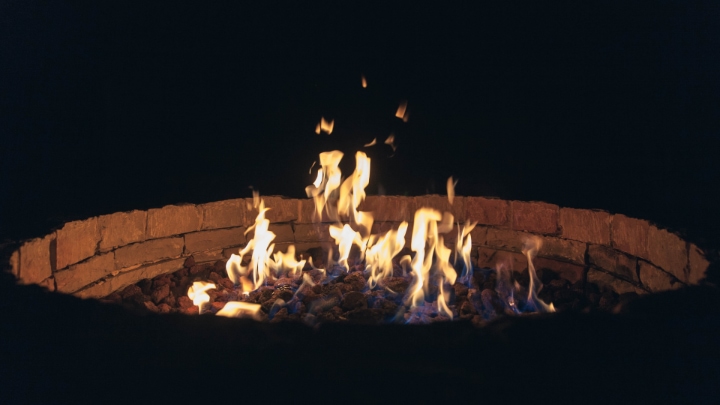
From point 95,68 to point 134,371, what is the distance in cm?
475

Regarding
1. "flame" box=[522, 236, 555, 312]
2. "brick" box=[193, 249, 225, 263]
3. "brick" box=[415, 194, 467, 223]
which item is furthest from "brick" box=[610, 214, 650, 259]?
"brick" box=[193, 249, 225, 263]

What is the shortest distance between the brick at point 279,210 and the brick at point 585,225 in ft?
6.83

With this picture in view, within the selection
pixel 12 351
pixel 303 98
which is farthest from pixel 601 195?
pixel 12 351

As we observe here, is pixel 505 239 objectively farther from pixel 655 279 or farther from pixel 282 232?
pixel 282 232

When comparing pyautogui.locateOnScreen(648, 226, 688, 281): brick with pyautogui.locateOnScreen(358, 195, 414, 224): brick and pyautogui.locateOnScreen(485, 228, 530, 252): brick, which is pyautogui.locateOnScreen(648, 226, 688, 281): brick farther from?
pyautogui.locateOnScreen(358, 195, 414, 224): brick

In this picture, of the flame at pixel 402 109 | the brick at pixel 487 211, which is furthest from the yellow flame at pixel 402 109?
the brick at pixel 487 211

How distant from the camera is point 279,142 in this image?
6305 millimetres

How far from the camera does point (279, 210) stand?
464 cm

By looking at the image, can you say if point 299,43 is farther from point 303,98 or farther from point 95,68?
point 95,68

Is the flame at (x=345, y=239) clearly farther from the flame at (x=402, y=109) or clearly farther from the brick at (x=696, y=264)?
the brick at (x=696, y=264)

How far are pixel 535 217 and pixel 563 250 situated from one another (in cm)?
32

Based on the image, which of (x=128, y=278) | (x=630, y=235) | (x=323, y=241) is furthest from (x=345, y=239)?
(x=630, y=235)

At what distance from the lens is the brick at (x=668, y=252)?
10.6ft

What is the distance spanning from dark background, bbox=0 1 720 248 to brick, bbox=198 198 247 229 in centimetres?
75
